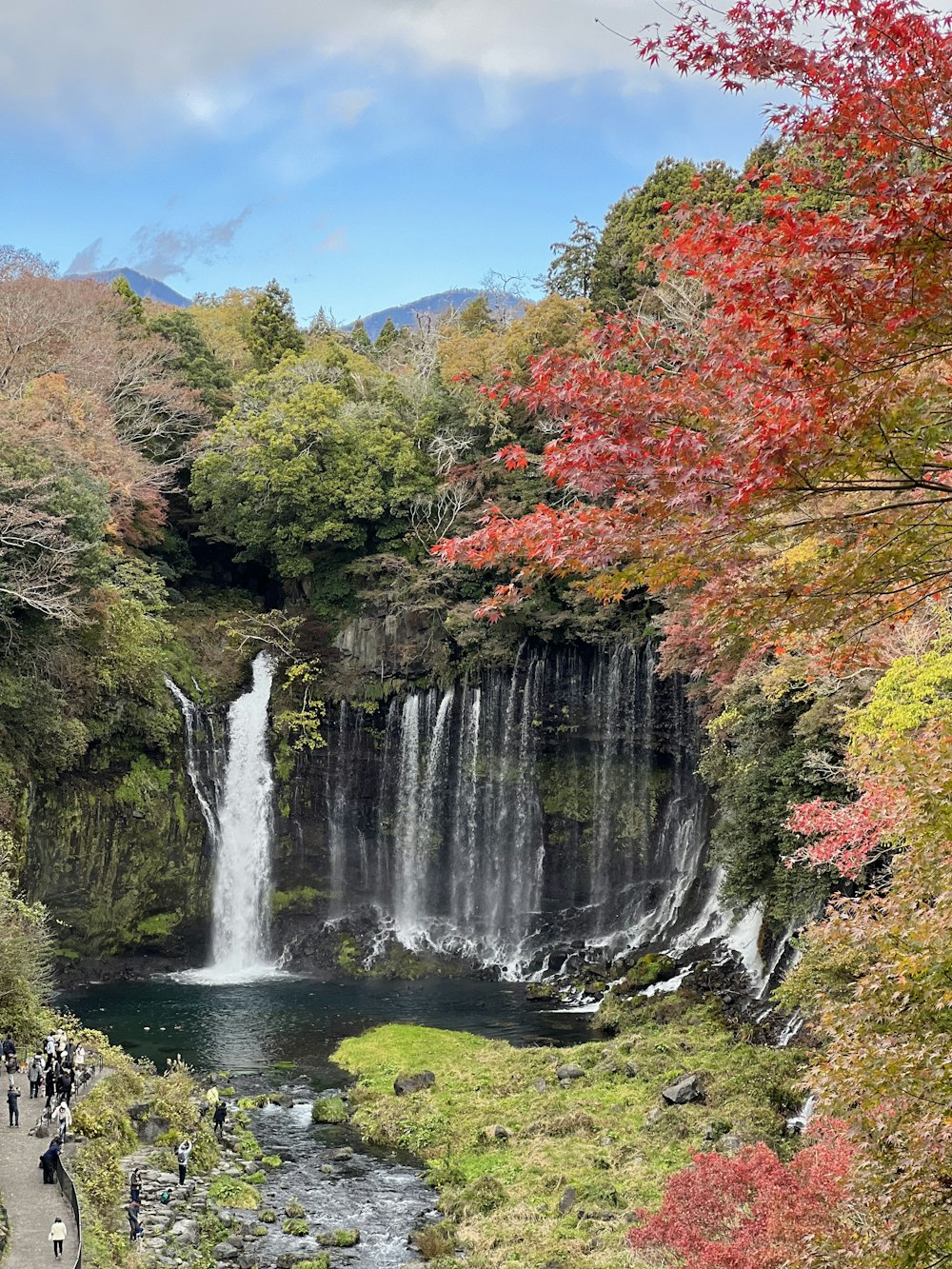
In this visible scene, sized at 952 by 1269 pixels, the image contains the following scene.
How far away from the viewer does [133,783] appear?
104 feet

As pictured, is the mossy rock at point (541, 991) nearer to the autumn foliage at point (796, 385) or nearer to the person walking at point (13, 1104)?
the person walking at point (13, 1104)

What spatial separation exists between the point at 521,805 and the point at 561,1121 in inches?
616

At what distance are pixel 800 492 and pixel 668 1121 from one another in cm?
1583

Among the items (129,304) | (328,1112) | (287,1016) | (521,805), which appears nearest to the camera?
(328,1112)

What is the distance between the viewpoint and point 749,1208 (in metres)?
10.8

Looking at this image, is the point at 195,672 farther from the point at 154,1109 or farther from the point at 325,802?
the point at 154,1109

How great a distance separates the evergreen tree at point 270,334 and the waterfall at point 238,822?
1865cm

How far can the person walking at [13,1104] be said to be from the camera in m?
16.8

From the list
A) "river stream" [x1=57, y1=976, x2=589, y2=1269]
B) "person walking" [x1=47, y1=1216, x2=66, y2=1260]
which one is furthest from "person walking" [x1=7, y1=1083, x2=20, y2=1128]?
"river stream" [x1=57, y1=976, x2=589, y2=1269]

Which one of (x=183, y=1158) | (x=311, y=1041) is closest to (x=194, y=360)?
(x=311, y=1041)

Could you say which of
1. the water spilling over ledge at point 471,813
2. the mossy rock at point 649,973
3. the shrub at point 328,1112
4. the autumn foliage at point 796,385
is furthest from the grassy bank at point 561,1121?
the autumn foliage at point 796,385

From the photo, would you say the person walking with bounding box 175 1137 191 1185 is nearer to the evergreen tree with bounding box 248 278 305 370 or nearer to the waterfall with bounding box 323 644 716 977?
the waterfall with bounding box 323 644 716 977

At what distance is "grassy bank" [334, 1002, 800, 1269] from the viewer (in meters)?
15.5

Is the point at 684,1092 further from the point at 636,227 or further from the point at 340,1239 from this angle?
the point at 636,227
